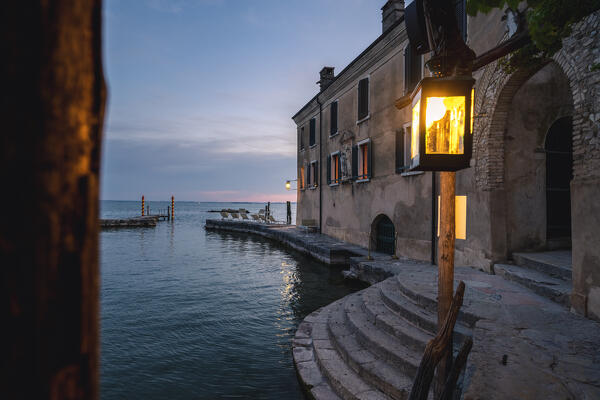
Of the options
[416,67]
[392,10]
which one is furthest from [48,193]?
[392,10]

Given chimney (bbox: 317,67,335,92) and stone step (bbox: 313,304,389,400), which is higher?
chimney (bbox: 317,67,335,92)

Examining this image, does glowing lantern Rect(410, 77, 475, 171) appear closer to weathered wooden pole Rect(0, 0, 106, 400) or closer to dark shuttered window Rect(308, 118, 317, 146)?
weathered wooden pole Rect(0, 0, 106, 400)

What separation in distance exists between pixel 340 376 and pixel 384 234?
8619 millimetres

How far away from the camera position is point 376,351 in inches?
184

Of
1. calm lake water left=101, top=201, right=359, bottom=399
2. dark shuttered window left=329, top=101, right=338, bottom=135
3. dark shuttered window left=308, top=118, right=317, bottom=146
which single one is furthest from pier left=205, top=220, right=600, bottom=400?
dark shuttered window left=308, top=118, right=317, bottom=146

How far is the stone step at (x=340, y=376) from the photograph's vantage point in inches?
160

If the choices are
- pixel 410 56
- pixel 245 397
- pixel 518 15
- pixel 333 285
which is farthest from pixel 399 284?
pixel 410 56

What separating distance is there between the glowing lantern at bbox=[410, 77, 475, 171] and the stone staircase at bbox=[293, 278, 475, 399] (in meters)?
2.39

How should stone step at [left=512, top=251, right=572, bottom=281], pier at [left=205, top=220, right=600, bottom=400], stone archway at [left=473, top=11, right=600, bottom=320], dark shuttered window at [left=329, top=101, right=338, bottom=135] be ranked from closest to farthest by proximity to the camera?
pier at [left=205, top=220, right=600, bottom=400], stone archway at [left=473, top=11, right=600, bottom=320], stone step at [left=512, top=251, right=572, bottom=281], dark shuttered window at [left=329, top=101, right=338, bottom=135]

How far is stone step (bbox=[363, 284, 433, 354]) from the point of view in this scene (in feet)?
14.6

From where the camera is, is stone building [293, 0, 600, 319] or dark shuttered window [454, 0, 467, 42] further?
dark shuttered window [454, 0, 467, 42]

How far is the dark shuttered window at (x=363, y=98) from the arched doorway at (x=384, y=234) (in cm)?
427

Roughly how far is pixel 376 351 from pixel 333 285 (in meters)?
5.80

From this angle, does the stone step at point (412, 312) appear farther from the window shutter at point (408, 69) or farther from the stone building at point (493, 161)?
the window shutter at point (408, 69)
